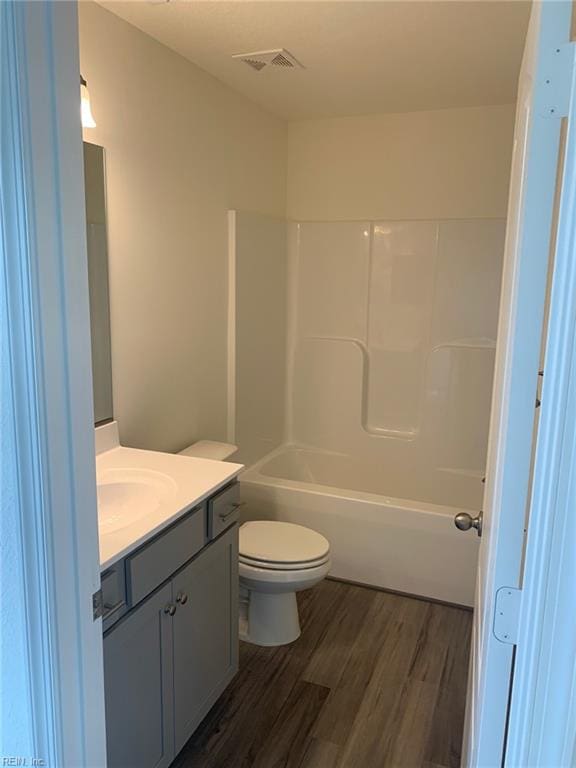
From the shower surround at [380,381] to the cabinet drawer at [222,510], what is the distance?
101cm

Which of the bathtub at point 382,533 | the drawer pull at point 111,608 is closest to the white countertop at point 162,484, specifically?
the drawer pull at point 111,608

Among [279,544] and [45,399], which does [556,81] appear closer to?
[45,399]

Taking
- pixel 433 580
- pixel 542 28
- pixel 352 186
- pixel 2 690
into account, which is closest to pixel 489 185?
pixel 352 186

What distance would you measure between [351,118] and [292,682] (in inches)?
115

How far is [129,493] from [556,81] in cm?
157

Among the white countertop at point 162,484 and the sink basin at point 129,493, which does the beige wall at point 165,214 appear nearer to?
the white countertop at point 162,484

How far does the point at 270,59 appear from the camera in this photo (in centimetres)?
242

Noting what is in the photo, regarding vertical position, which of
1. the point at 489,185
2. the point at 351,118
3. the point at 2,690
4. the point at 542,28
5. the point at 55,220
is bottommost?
the point at 2,690

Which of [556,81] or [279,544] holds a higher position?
[556,81]

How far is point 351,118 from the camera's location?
3396 millimetres

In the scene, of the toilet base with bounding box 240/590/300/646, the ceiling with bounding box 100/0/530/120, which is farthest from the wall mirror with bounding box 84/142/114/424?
the toilet base with bounding box 240/590/300/646

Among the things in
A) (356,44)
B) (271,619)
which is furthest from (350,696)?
(356,44)

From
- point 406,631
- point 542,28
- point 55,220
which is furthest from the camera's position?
point 406,631

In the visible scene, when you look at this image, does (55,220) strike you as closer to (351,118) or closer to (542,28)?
(542,28)
